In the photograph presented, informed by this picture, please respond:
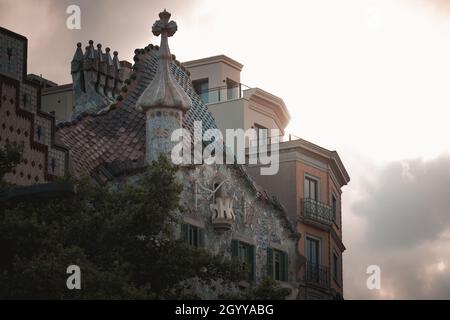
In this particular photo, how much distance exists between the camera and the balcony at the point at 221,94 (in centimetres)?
6494

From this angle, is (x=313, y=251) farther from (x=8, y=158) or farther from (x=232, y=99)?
(x=8, y=158)

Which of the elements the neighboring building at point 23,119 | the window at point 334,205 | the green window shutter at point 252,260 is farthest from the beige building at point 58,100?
the neighboring building at point 23,119

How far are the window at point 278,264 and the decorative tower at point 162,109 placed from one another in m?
6.55

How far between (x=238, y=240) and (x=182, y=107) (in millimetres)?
5162

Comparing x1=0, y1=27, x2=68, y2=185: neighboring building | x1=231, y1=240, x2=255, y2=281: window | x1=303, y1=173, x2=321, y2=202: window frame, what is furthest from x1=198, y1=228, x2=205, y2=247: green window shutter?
x1=303, y1=173, x2=321, y2=202: window frame

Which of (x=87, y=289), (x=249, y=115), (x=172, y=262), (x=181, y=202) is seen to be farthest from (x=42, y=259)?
(x=249, y=115)

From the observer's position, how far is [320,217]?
192 ft

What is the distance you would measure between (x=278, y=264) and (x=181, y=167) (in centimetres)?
690

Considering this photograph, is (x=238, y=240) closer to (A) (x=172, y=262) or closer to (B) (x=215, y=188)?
(B) (x=215, y=188)

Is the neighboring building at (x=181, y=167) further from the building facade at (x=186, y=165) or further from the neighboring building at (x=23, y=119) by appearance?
the neighboring building at (x=23, y=119)

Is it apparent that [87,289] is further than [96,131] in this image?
No
